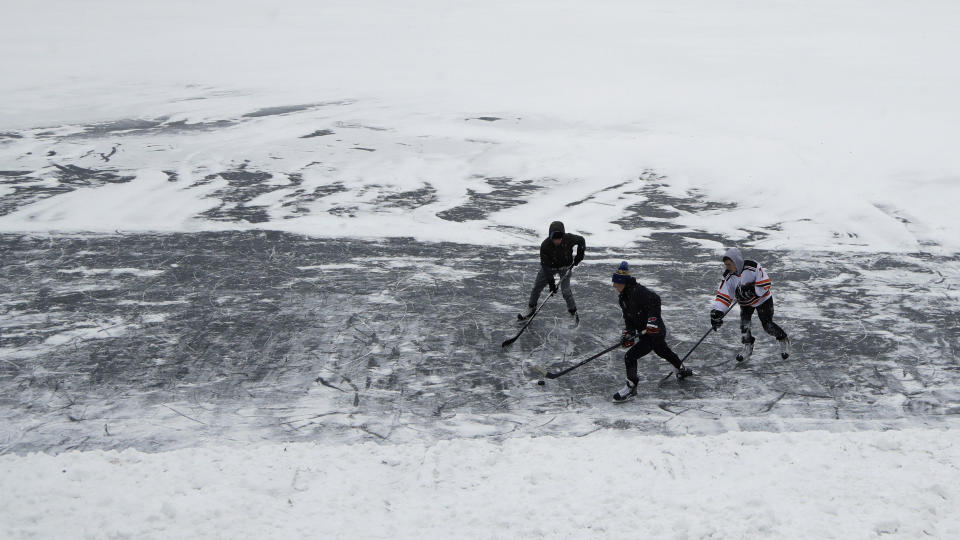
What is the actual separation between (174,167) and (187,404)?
494 inches

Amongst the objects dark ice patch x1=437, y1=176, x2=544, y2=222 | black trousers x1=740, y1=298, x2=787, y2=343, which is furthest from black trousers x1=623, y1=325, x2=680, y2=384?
dark ice patch x1=437, y1=176, x2=544, y2=222

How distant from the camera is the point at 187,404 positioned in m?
7.71

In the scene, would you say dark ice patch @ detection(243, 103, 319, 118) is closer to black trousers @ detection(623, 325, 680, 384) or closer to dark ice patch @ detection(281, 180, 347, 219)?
dark ice patch @ detection(281, 180, 347, 219)

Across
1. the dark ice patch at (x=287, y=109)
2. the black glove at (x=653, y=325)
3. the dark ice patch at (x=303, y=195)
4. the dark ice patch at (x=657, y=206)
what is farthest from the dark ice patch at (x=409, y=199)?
the dark ice patch at (x=287, y=109)

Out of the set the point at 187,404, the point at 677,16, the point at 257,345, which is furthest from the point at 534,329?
the point at 677,16

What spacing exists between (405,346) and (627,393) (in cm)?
295

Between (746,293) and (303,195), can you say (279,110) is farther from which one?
(746,293)

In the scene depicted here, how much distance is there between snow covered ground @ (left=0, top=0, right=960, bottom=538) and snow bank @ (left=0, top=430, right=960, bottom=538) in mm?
29

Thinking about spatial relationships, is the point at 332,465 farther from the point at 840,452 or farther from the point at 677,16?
the point at 677,16

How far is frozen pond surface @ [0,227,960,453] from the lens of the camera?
7.45 metres

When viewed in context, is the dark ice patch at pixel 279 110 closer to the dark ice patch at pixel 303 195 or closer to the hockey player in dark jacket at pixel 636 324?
the dark ice patch at pixel 303 195

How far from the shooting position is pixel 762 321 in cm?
868

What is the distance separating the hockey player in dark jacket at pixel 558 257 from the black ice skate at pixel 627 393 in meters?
2.14

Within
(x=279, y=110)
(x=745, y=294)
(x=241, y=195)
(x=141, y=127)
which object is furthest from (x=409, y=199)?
(x=141, y=127)
